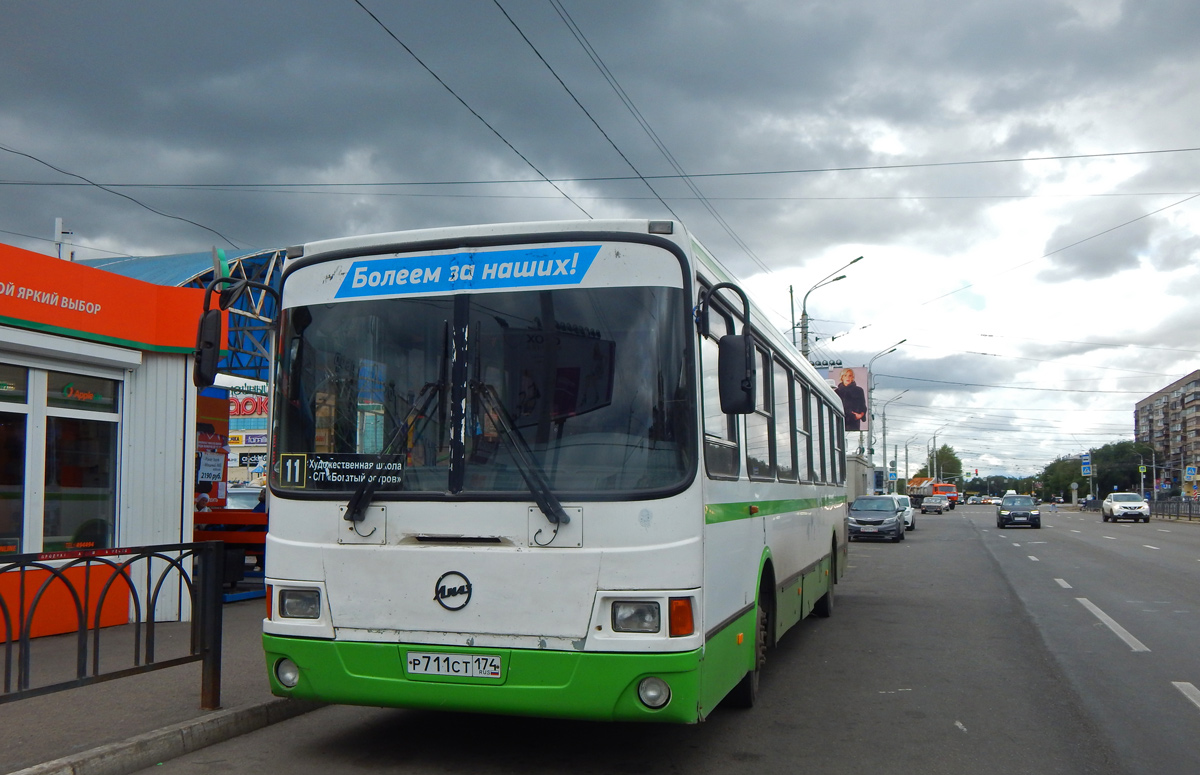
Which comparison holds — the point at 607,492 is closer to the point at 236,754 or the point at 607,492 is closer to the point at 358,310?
the point at 358,310

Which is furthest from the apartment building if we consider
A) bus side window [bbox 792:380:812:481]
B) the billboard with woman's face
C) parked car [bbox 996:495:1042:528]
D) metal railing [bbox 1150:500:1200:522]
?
bus side window [bbox 792:380:812:481]

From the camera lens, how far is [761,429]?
7488 millimetres

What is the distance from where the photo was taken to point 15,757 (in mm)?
5609

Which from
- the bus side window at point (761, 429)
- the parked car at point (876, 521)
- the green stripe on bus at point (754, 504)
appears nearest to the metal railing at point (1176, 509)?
the parked car at point (876, 521)

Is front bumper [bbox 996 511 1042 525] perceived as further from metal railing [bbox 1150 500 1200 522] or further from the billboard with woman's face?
metal railing [bbox 1150 500 1200 522]

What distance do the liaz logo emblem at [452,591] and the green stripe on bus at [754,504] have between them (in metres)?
1.31

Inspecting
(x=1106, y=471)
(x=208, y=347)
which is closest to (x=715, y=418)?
(x=208, y=347)

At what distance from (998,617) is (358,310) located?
9.87 metres

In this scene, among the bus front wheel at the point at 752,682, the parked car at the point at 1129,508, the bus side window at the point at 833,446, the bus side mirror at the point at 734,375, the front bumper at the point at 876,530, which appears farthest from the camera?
the parked car at the point at 1129,508

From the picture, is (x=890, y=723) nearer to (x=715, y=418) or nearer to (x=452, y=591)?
(x=715, y=418)

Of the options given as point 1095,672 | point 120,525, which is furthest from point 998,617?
point 120,525

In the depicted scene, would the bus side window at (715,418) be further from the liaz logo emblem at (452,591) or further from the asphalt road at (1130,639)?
the asphalt road at (1130,639)

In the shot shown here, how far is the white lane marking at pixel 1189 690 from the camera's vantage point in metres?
7.56

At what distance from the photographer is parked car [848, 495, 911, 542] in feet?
106
